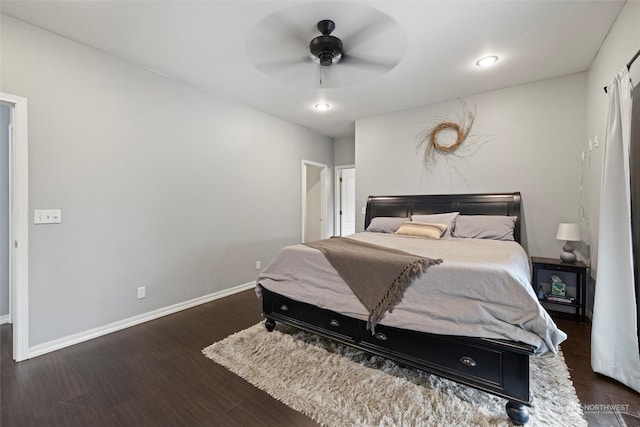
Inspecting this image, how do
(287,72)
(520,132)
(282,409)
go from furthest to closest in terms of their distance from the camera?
(520,132) < (287,72) < (282,409)

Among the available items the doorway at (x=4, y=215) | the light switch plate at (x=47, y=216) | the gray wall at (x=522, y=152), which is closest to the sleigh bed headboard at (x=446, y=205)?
the gray wall at (x=522, y=152)

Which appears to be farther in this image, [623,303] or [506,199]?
[506,199]

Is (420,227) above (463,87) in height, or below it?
below

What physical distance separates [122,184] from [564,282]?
4.91 m

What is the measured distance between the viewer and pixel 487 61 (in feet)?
9.26

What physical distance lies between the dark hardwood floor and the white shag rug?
0.32 feet

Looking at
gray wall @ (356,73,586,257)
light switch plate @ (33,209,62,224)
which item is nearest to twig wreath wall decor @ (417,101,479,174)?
gray wall @ (356,73,586,257)

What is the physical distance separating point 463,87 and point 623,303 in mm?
2751

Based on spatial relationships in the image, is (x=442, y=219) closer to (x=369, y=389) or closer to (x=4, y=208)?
(x=369, y=389)

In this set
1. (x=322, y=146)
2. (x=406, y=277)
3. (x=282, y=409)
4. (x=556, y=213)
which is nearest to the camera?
(x=282, y=409)

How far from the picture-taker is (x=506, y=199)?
11.2ft

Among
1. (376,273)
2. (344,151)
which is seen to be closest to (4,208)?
(376,273)

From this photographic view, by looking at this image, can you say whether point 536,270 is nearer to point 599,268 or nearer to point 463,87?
point 599,268

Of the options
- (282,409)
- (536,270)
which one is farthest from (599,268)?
(282,409)
